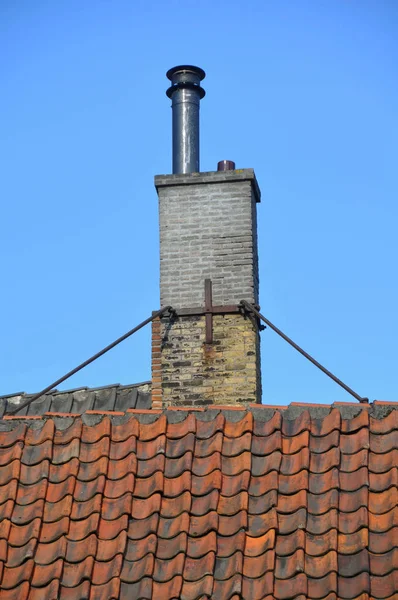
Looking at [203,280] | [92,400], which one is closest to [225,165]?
[203,280]

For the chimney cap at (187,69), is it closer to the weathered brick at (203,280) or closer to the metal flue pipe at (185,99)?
the metal flue pipe at (185,99)

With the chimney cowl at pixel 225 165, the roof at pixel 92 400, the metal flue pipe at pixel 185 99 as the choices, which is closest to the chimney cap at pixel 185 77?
the metal flue pipe at pixel 185 99

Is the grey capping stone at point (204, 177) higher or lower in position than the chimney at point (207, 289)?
higher

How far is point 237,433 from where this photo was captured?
776 cm

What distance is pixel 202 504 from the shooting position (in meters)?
7.25

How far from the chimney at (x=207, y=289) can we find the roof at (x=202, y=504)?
170 centimetres

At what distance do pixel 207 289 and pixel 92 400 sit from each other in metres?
3.11

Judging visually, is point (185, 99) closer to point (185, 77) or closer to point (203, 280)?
Result: point (185, 77)

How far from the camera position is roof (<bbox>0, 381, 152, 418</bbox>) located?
1219 cm

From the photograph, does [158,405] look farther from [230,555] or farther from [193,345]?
[230,555]

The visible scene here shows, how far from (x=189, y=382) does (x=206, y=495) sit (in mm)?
2455

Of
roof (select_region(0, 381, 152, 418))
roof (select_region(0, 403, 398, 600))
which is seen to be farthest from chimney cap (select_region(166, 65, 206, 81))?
roof (select_region(0, 403, 398, 600))

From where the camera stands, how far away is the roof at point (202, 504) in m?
6.72

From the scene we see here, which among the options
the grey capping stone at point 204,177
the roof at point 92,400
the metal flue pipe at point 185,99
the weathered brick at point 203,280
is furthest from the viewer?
the roof at point 92,400
